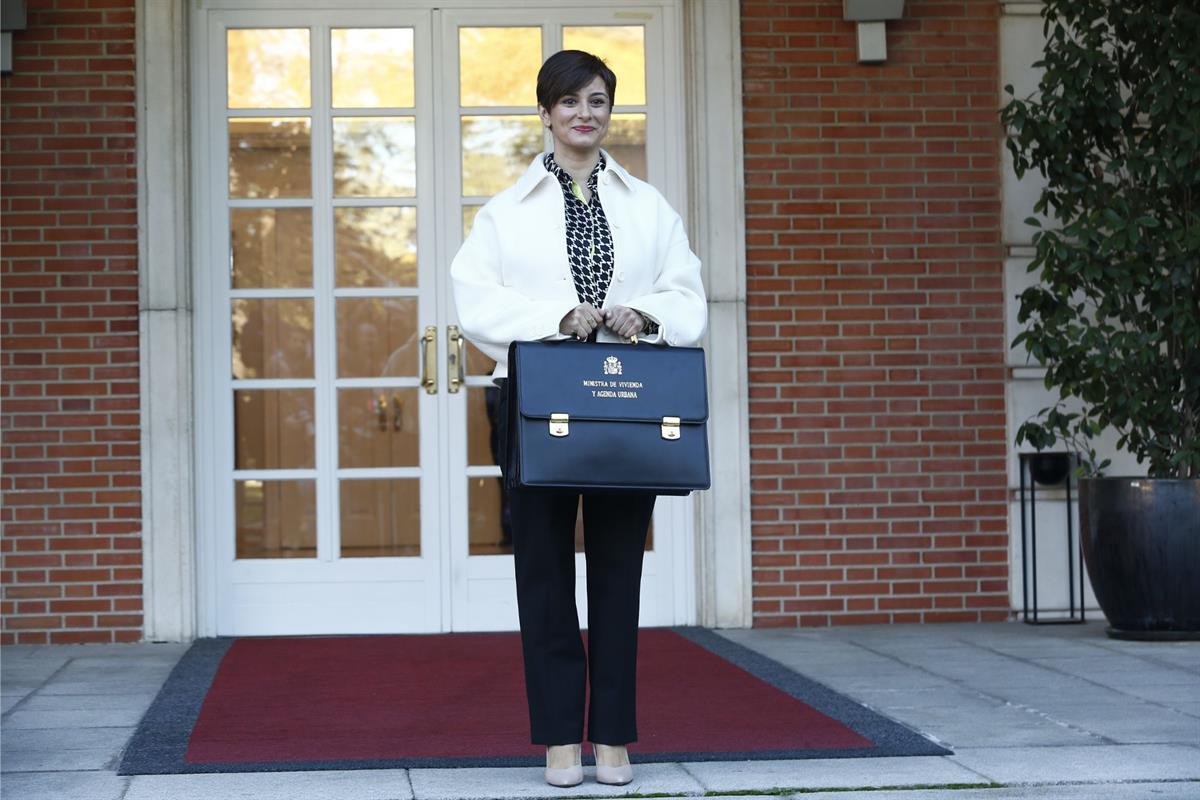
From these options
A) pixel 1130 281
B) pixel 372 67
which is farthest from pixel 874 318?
pixel 372 67

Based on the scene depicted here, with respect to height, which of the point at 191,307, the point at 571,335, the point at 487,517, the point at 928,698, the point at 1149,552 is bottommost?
the point at 928,698

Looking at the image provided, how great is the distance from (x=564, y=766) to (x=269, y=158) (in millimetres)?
3378

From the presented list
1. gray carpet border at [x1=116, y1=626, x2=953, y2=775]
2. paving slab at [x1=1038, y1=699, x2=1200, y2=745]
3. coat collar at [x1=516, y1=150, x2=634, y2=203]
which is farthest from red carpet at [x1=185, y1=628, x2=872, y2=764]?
coat collar at [x1=516, y1=150, x2=634, y2=203]

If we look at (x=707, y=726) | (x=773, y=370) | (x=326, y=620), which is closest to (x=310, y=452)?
(x=326, y=620)

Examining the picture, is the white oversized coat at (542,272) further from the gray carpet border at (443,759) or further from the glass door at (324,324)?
the glass door at (324,324)

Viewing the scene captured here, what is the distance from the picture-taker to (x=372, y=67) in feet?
19.9

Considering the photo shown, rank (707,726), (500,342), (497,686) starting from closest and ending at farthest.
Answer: (500,342)
(707,726)
(497,686)

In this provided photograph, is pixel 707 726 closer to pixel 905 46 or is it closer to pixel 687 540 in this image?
pixel 687 540

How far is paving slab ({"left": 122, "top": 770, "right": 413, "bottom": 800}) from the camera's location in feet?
10.6

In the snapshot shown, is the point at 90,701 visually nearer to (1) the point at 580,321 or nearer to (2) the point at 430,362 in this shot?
(2) the point at 430,362

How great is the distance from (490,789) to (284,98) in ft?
11.3

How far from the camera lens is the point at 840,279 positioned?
19.9 ft

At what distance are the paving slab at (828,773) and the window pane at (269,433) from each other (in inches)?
112

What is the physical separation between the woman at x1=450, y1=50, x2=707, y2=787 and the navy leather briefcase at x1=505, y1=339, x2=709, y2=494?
0.36 feet
